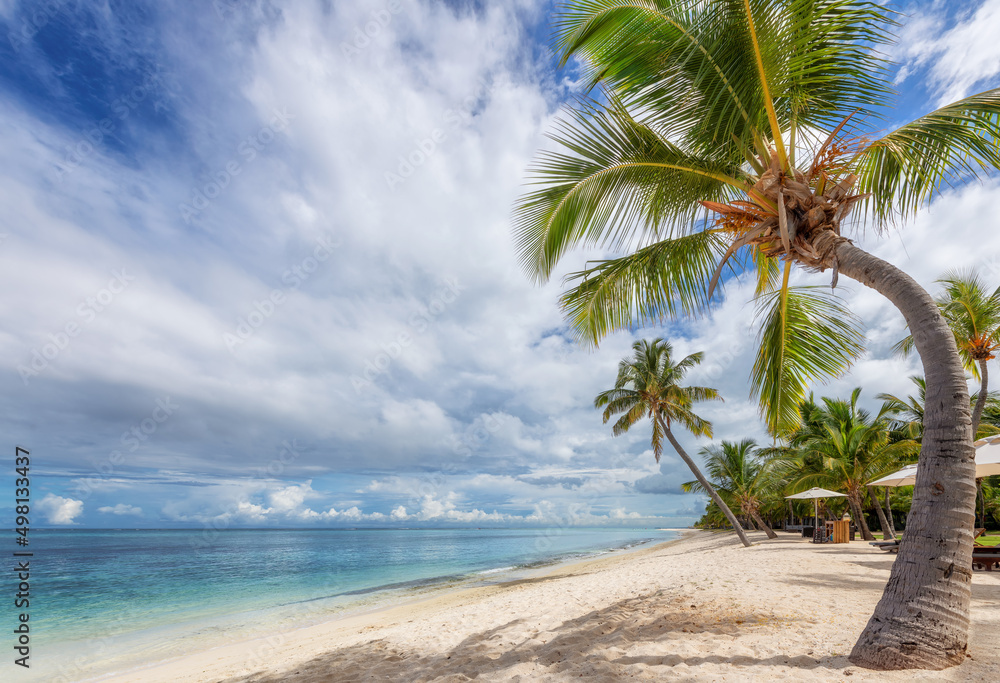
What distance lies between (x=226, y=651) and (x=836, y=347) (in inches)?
444

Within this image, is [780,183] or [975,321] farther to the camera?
[975,321]

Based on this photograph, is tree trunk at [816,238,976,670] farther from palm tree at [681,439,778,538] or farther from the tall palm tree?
palm tree at [681,439,778,538]

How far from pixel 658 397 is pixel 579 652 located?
1650cm

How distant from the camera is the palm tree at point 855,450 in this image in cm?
1891

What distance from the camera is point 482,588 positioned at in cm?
1545

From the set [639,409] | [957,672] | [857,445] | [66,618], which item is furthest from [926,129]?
[66,618]

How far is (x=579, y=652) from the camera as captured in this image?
14.1 feet

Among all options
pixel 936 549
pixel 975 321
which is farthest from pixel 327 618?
pixel 975 321

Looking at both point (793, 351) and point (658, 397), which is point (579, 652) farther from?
point (658, 397)

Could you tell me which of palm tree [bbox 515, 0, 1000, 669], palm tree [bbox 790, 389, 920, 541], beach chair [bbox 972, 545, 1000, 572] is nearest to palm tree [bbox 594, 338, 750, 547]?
palm tree [bbox 790, 389, 920, 541]

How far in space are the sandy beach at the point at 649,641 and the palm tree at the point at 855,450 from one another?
12.5m

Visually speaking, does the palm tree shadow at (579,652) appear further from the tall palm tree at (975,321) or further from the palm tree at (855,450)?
the palm tree at (855,450)

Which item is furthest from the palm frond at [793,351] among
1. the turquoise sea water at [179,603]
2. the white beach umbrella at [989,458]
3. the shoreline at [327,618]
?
the turquoise sea water at [179,603]

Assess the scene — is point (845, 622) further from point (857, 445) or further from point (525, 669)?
point (857, 445)
